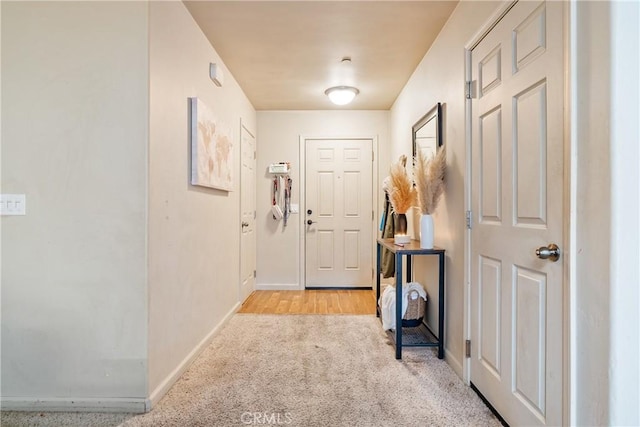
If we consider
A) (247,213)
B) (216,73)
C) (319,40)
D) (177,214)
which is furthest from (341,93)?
(177,214)

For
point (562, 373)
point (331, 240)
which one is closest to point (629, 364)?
point (562, 373)

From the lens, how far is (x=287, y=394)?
1834mm

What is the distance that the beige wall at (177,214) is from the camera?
176 centimetres

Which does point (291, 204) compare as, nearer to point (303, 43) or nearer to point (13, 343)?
point (303, 43)

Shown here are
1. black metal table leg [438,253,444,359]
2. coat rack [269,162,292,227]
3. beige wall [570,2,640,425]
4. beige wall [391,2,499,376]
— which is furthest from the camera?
coat rack [269,162,292,227]

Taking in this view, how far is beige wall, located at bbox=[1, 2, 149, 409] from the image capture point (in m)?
1.69

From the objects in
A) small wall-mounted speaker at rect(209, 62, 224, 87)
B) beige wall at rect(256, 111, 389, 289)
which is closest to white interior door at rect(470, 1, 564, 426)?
small wall-mounted speaker at rect(209, 62, 224, 87)

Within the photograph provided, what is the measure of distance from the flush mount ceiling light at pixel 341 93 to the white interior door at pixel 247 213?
1.03 m

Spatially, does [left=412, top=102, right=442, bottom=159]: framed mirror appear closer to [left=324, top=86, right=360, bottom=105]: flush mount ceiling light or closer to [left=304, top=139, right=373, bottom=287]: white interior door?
[left=324, top=86, right=360, bottom=105]: flush mount ceiling light

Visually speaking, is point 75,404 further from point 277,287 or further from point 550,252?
point 277,287

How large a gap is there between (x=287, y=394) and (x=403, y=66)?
9.07 ft

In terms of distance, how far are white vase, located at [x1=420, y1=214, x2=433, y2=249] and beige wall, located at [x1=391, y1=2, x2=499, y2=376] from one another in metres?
0.09

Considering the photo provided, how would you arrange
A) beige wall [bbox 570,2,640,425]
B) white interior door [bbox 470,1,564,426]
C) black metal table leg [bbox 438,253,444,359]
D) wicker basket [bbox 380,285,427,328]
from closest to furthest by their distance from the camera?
beige wall [bbox 570,2,640,425] < white interior door [bbox 470,1,564,426] < black metal table leg [bbox 438,253,444,359] < wicker basket [bbox 380,285,427,328]

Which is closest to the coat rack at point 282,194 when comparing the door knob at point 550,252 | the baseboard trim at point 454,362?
the baseboard trim at point 454,362
